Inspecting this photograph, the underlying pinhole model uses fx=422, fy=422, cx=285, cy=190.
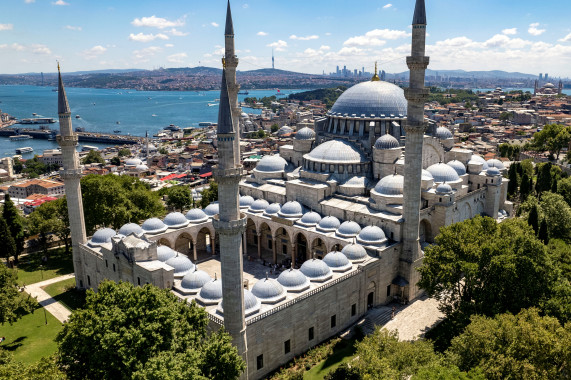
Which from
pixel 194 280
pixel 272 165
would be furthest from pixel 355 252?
pixel 272 165

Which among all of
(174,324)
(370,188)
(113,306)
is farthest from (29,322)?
(370,188)

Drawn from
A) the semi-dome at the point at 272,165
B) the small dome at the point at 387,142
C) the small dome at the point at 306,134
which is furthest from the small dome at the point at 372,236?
the small dome at the point at 306,134

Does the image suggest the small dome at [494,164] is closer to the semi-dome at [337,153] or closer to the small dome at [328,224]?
the semi-dome at [337,153]

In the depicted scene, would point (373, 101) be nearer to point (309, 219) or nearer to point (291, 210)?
point (291, 210)

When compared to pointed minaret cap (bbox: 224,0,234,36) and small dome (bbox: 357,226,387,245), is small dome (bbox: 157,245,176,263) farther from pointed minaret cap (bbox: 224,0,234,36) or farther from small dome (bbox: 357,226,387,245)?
pointed minaret cap (bbox: 224,0,234,36)

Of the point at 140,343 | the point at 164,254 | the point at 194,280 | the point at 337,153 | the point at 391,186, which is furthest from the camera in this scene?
the point at 337,153
